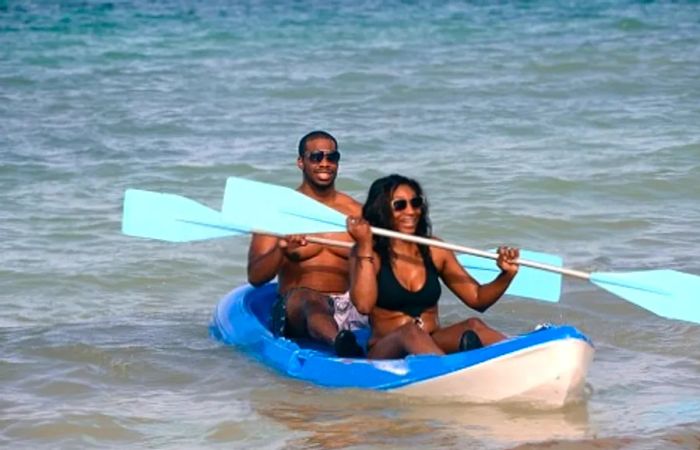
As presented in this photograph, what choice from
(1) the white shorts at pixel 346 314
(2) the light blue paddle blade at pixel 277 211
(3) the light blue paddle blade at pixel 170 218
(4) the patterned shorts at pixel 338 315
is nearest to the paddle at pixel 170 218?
(3) the light blue paddle blade at pixel 170 218

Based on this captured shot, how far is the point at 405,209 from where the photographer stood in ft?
21.7

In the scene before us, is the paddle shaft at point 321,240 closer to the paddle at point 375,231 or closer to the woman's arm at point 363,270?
the paddle at point 375,231

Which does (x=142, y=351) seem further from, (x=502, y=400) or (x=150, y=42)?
(x=150, y=42)

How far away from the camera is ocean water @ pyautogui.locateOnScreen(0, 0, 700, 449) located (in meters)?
6.54

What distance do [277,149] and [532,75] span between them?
492cm

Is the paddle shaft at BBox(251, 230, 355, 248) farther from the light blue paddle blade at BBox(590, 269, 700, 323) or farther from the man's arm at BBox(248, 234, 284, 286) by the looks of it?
the light blue paddle blade at BBox(590, 269, 700, 323)

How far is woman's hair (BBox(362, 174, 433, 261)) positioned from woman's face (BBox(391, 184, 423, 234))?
2 centimetres

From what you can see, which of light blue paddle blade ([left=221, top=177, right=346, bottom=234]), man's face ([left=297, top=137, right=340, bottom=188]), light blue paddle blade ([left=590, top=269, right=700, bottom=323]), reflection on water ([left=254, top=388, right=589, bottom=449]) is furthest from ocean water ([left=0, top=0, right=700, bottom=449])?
man's face ([left=297, top=137, right=340, bottom=188])

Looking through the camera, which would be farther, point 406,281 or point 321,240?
point 321,240

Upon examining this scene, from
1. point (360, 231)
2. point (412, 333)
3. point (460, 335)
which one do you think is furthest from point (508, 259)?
point (360, 231)

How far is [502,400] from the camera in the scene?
6.50m

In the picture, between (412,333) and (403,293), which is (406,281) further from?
(412,333)

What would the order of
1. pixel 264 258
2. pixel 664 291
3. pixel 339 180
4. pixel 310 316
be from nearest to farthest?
pixel 664 291 → pixel 310 316 → pixel 264 258 → pixel 339 180

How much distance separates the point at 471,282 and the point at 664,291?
793mm
